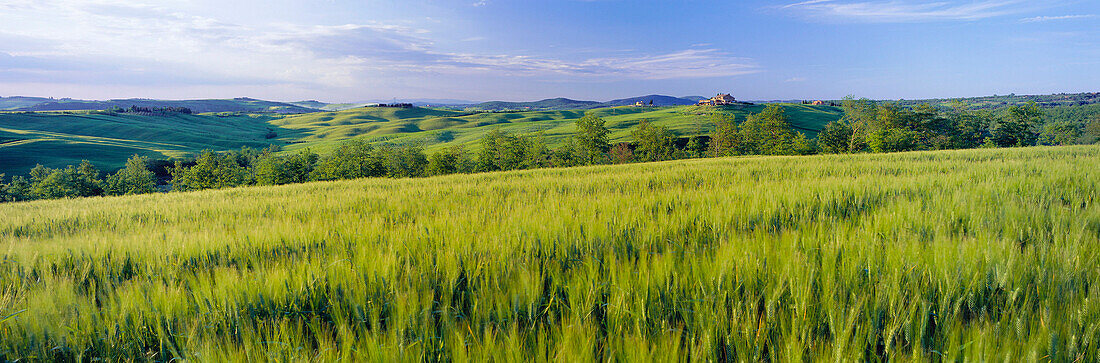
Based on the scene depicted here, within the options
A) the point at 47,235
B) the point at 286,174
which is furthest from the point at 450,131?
the point at 47,235

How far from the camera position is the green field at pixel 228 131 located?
86.4 meters

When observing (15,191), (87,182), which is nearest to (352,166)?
(87,182)

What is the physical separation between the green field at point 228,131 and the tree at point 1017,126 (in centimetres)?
3258

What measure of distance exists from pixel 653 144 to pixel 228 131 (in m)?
161

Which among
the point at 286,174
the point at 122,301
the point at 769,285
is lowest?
the point at 286,174

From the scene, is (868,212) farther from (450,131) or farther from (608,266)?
(450,131)

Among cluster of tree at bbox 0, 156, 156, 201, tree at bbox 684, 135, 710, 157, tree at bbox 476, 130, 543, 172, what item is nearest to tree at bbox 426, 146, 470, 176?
tree at bbox 476, 130, 543, 172

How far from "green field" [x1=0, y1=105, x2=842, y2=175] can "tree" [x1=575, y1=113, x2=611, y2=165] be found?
784 inches

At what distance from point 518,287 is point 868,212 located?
111 inches

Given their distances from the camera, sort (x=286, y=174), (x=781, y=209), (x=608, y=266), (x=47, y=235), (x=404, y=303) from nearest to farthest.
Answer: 1. (x=404, y=303)
2. (x=608, y=266)
3. (x=781, y=209)
4. (x=47, y=235)
5. (x=286, y=174)

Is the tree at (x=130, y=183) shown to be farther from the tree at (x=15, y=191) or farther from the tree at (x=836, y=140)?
the tree at (x=836, y=140)

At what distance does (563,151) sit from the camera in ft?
251

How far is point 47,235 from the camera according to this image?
3900 millimetres

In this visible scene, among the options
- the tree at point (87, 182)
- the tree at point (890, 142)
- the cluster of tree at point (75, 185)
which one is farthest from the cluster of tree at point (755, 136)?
the tree at point (87, 182)
